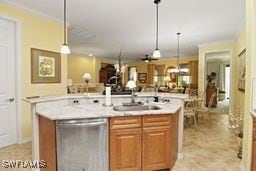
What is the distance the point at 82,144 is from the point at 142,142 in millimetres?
772

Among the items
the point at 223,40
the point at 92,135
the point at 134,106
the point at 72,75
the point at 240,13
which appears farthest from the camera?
the point at 72,75

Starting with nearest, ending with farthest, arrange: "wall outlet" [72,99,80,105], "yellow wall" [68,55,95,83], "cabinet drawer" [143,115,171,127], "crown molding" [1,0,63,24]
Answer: "cabinet drawer" [143,115,171,127] → "wall outlet" [72,99,80,105] → "crown molding" [1,0,63,24] → "yellow wall" [68,55,95,83]

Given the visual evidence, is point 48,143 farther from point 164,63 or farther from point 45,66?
point 164,63

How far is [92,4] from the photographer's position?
3.41 m

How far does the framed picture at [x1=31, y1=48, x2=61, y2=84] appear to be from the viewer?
3844mm

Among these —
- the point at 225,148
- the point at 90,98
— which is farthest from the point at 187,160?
the point at 90,98

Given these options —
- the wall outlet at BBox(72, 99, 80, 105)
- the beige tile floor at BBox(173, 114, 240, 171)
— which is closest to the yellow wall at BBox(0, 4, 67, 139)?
the wall outlet at BBox(72, 99, 80, 105)

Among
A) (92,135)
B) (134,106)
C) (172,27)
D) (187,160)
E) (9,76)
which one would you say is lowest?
(187,160)

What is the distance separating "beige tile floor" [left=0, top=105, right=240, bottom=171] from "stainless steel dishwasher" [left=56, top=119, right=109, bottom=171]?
3.71 feet

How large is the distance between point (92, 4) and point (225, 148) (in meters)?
3.71

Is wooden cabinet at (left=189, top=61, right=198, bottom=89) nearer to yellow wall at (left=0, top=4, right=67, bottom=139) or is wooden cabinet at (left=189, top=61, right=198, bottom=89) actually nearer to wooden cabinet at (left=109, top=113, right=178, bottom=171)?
yellow wall at (left=0, top=4, right=67, bottom=139)

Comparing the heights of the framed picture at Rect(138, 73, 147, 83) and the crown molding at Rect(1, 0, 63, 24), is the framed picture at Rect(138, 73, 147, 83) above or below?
below

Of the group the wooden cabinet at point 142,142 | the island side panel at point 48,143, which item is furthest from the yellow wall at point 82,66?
the wooden cabinet at point 142,142

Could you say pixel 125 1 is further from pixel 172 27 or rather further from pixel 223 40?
pixel 223 40
